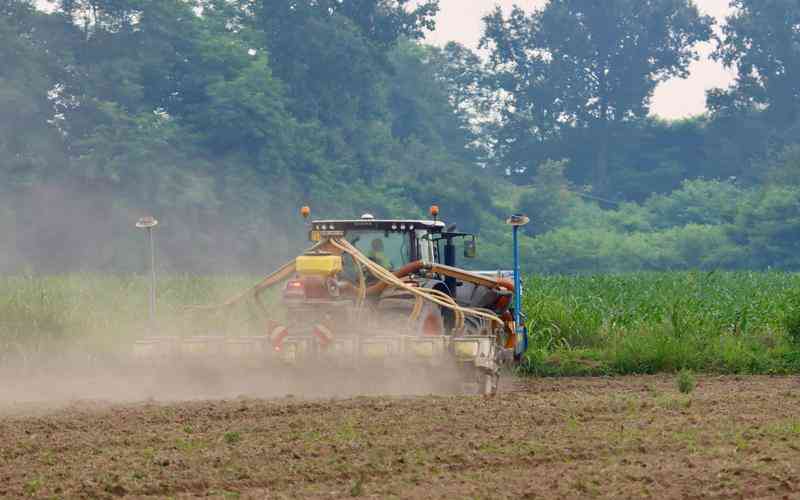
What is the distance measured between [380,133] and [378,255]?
150 ft

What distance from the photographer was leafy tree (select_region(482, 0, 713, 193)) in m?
73.4

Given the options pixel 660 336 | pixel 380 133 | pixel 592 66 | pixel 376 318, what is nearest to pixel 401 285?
pixel 376 318

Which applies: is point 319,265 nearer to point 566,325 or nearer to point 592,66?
point 566,325

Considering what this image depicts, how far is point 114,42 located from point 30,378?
3272 cm

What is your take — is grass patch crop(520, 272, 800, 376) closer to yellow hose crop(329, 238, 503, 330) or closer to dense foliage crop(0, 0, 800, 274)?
yellow hose crop(329, 238, 503, 330)

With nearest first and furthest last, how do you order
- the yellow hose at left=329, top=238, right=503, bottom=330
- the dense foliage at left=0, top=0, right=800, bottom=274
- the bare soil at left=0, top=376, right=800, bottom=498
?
the bare soil at left=0, top=376, right=800, bottom=498, the yellow hose at left=329, top=238, right=503, bottom=330, the dense foliage at left=0, top=0, right=800, bottom=274

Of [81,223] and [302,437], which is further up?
[81,223]

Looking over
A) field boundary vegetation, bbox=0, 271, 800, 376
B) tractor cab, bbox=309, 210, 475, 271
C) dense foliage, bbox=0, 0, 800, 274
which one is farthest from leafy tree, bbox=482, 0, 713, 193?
tractor cab, bbox=309, 210, 475, 271

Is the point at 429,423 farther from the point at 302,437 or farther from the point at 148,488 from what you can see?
the point at 148,488

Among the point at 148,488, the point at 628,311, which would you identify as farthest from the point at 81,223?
the point at 148,488

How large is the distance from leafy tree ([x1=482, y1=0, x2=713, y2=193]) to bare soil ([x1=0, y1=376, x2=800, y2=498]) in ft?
197

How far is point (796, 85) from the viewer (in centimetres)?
7250

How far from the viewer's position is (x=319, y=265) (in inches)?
591

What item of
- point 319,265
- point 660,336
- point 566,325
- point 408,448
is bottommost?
point 408,448
